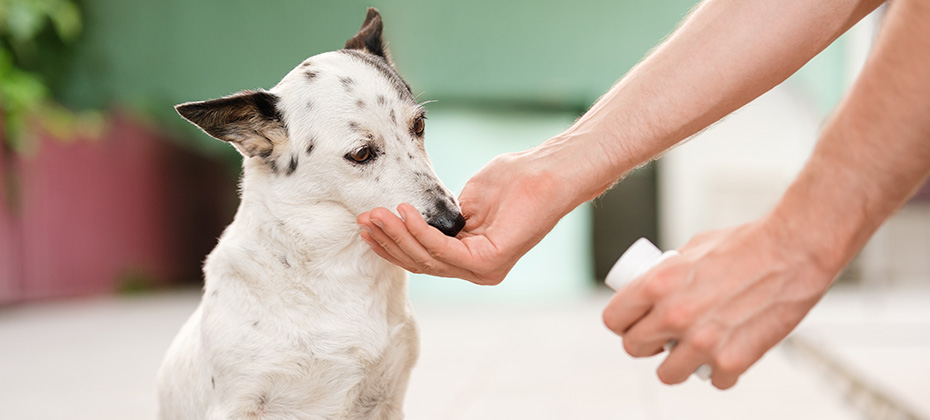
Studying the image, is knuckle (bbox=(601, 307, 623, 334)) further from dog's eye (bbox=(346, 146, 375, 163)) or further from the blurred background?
the blurred background

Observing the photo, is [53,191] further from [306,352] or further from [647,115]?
[647,115]

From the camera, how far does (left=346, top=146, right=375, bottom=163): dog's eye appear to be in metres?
1.32

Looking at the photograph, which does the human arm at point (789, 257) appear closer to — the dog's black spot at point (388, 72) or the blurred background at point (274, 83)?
the dog's black spot at point (388, 72)

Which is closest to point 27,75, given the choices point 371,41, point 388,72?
point 371,41

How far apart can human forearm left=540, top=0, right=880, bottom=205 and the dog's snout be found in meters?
0.21

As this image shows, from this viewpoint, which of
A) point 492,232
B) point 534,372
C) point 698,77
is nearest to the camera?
point 698,77

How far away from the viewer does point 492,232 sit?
1093 mm

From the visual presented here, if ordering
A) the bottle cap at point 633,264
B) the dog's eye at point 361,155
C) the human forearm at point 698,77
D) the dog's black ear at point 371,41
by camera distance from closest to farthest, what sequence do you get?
the bottle cap at point 633,264, the human forearm at point 698,77, the dog's eye at point 361,155, the dog's black ear at point 371,41

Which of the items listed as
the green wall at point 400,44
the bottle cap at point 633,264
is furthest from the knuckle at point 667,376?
the green wall at point 400,44

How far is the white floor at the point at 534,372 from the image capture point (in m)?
2.43

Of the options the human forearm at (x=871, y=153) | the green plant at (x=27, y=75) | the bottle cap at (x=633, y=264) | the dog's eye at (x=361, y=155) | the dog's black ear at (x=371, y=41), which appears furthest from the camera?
the green plant at (x=27, y=75)

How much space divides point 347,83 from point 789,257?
0.84 m

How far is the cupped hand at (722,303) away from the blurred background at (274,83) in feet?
14.0

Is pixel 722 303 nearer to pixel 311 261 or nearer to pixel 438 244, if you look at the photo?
pixel 438 244
